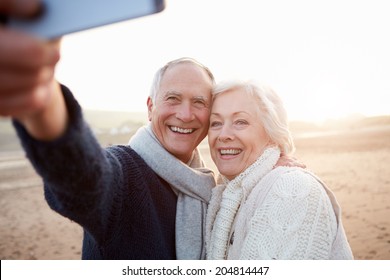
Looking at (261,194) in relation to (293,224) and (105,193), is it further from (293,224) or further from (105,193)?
(105,193)

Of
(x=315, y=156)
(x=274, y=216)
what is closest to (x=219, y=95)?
(x=274, y=216)

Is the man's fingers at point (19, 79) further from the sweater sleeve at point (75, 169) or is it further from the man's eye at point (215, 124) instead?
the man's eye at point (215, 124)

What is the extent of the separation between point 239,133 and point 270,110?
0.66ft

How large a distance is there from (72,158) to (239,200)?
106 centimetres

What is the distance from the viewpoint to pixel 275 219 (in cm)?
156

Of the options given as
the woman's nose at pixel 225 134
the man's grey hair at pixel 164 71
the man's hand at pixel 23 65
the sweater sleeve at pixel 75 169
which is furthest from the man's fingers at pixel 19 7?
the man's grey hair at pixel 164 71

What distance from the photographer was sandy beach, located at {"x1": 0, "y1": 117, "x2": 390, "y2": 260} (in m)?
5.59

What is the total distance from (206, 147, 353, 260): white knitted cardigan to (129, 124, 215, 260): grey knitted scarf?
7 cm

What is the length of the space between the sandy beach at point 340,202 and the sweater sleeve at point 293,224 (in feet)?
11.9

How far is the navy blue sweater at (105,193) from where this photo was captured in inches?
36.0

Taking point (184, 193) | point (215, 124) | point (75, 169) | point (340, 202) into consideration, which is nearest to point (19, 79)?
point (75, 169)

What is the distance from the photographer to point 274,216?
5.13 ft

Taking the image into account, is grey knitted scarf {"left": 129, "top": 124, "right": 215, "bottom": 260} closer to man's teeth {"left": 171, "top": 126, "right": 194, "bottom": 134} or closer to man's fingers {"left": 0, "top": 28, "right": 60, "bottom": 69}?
man's teeth {"left": 171, "top": 126, "right": 194, "bottom": 134}

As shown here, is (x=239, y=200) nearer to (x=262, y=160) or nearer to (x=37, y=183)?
(x=262, y=160)
